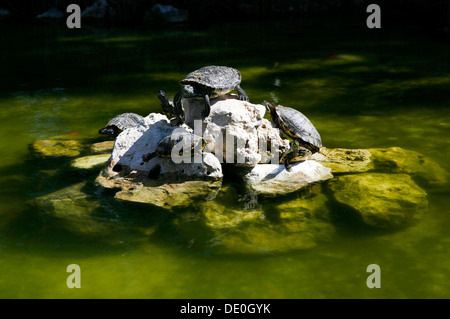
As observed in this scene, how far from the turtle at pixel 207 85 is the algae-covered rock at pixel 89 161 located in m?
0.73

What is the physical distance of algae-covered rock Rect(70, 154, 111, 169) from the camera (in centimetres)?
354

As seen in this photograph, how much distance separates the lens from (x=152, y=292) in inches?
84.4

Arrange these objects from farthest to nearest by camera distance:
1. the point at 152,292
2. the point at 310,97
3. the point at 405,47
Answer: the point at 405,47 → the point at 310,97 → the point at 152,292

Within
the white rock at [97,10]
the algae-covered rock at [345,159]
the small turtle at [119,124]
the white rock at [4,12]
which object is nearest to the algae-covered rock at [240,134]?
the algae-covered rock at [345,159]

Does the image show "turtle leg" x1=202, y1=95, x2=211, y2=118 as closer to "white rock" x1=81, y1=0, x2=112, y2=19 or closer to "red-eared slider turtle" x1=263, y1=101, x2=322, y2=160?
"red-eared slider turtle" x1=263, y1=101, x2=322, y2=160

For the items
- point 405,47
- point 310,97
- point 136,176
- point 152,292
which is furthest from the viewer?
point 405,47

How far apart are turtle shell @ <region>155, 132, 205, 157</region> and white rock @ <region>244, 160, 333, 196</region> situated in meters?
0.43

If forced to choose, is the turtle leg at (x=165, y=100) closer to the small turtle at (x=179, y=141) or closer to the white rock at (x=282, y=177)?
the small turtle at (x=179, y=141)

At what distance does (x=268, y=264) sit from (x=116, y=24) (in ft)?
34.0

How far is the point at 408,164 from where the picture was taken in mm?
3418

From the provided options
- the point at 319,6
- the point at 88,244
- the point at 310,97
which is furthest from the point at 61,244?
the point at 319,6

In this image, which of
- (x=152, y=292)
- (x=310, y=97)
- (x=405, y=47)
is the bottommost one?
(x=152, y=292)

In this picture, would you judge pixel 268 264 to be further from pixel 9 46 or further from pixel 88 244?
pixel 9 46

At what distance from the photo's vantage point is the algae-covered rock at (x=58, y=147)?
12.5 feet
